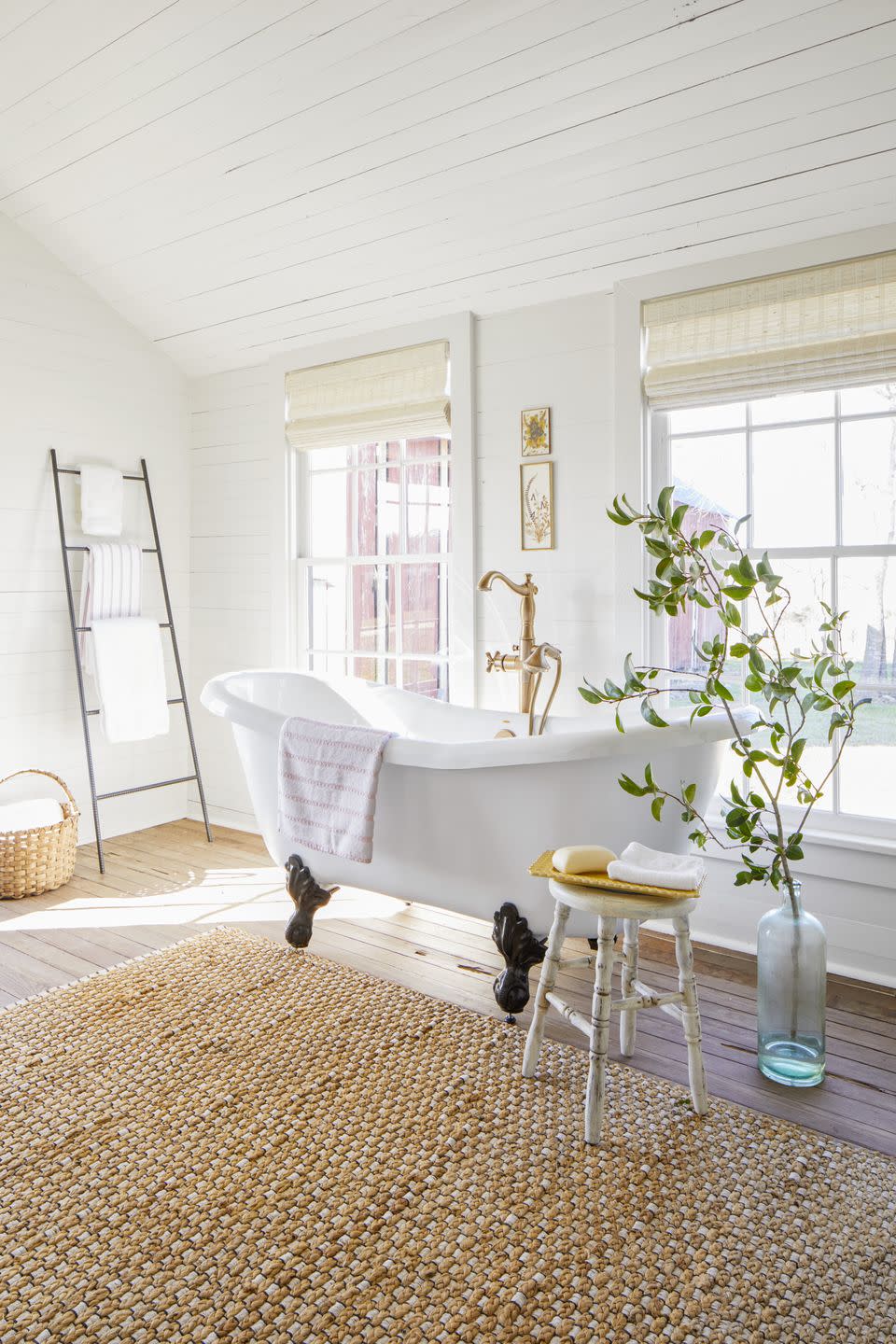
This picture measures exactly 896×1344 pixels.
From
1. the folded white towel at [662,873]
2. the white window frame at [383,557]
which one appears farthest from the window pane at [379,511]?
the folded white towel at [662,873]

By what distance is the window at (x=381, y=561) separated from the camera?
3.85 m

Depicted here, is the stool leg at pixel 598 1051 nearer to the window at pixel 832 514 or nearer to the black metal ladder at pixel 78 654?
the window at pixel 832 514

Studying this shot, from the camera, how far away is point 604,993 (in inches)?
77.7

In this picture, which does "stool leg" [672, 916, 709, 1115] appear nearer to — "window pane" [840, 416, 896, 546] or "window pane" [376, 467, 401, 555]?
"window pane" [840, 416, 896, 546]

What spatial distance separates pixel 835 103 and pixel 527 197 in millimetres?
932

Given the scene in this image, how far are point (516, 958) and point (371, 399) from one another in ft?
7.83

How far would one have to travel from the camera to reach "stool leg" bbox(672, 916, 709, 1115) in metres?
2.00

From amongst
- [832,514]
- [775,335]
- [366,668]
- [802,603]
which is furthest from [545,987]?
[366,668]

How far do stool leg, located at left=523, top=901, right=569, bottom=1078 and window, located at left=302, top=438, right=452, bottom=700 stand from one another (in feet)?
5.88

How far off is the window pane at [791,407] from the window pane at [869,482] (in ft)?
0.31

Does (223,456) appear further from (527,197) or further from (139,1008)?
(139,1008)

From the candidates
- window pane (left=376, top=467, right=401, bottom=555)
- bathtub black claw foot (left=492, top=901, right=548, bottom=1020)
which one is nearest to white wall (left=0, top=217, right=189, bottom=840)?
window pane (left=376, top=467, right=401, bottom=555)

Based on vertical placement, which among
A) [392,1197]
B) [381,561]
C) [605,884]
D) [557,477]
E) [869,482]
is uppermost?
[557,477]

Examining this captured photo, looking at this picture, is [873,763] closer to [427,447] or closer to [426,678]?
[426,678]
